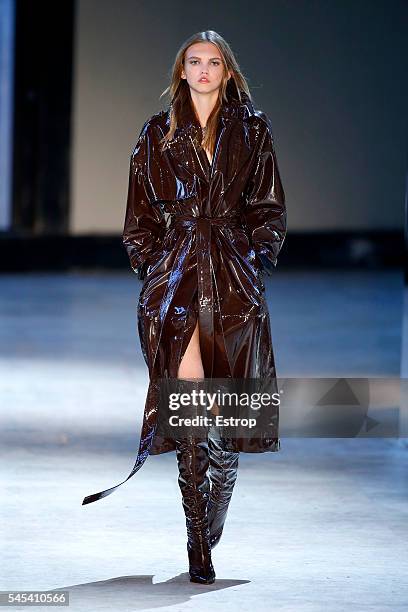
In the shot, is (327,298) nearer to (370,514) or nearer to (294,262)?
(294,262)

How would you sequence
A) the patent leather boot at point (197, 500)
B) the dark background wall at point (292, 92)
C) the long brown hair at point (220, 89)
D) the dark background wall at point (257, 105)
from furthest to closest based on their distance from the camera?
1. the dark background wall at point (292, 92)
2. the dark background wall at point (257, 105)
3. the long brown hair at point (220, 89)
4. the patent leather boot at point (197, 500)

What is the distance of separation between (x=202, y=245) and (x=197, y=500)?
710 mm

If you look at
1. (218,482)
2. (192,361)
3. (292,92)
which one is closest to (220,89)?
(192,361)

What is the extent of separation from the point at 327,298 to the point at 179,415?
8274 millimetres

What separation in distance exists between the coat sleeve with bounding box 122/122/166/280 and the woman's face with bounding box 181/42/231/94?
0.20 metres

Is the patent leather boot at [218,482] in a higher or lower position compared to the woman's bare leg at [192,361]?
lower

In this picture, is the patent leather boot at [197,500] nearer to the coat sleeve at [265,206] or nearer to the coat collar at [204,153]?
the coat sleeve at [265,206]

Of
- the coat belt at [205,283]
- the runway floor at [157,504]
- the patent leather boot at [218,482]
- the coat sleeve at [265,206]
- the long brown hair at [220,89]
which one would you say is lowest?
the runway floor at [157,504]

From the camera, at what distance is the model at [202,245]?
12.6 ft

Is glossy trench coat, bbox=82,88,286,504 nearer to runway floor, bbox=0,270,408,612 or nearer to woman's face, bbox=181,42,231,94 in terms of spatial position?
woman's face, bbox=181,42,231,94

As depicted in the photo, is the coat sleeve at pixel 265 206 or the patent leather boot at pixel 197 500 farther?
the coat sleeve at pixel 265 206

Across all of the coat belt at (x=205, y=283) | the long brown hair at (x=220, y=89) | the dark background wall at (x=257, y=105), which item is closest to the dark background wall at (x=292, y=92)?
the dark background wall at (x=257, y=105)


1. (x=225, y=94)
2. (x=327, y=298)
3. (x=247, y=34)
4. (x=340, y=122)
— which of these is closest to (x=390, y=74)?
(x=340, y=122)

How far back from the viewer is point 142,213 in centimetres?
399
